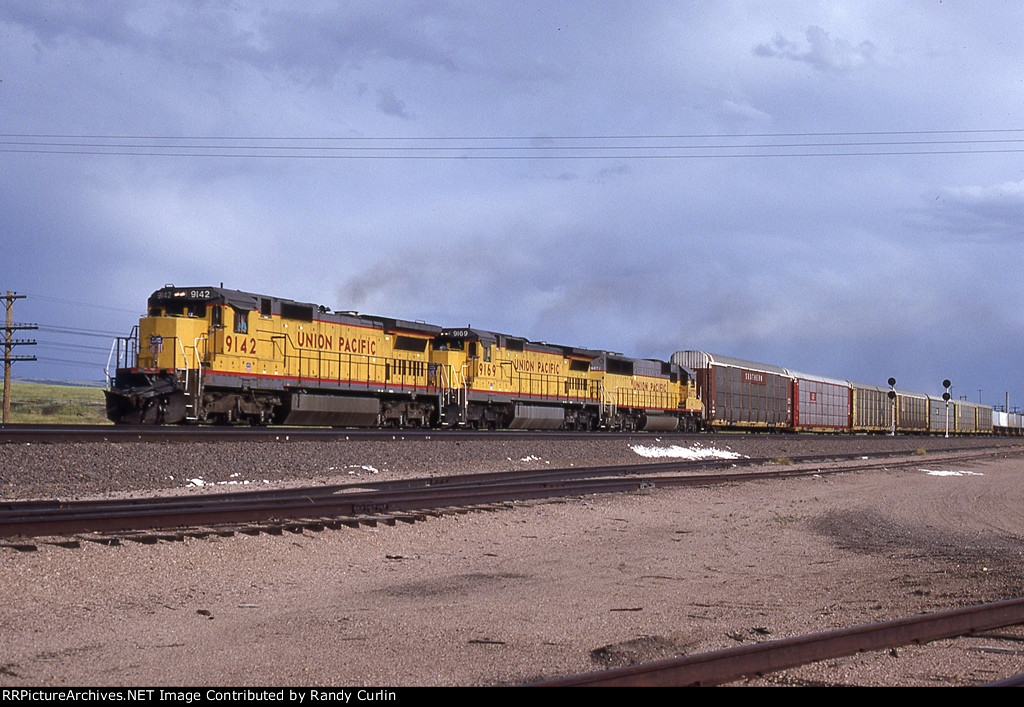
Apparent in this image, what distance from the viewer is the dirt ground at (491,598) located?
18.1 feet

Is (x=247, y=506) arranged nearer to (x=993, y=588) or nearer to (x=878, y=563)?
(x=878, y=563)

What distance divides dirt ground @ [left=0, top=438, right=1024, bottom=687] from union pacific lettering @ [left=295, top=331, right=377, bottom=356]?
529 inches

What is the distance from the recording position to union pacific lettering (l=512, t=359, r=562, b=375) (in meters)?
33.5

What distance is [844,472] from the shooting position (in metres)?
23.5

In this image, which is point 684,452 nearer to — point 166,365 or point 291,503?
point 166,365

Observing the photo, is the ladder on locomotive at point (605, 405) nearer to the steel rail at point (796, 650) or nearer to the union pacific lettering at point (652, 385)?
the union pacific lettering at point (652, 385)

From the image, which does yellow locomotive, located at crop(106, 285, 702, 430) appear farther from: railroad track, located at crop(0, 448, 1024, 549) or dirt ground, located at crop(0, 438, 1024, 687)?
dirt ground, located at crop(0, 438, 1024, 687)

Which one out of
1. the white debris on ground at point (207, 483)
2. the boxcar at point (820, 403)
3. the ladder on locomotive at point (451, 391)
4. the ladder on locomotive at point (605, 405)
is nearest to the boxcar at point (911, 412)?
the boxcar at point (820, 403)

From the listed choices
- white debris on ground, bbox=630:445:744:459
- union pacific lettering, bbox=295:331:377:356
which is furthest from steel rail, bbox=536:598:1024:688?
white debris on ground, bbox=630:445:744:459

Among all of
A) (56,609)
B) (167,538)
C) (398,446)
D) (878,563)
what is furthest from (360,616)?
(398,446)

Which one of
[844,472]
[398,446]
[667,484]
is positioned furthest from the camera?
[844,472]

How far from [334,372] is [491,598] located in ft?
62.1

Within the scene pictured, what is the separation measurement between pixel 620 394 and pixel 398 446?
19.4m

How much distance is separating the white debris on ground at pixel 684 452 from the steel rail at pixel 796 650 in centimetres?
2159
